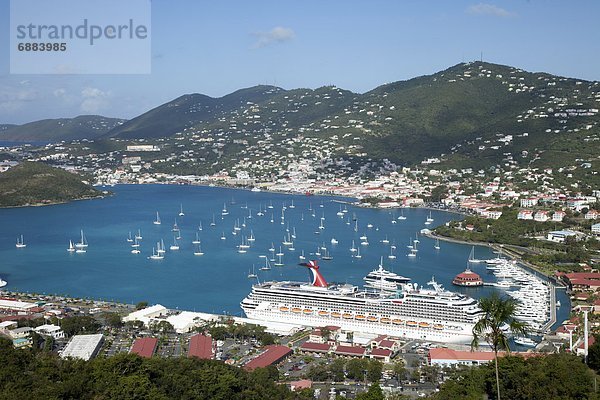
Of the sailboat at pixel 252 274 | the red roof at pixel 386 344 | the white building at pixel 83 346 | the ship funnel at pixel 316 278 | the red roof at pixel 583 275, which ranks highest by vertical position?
the ship funnel at pixel 316 278

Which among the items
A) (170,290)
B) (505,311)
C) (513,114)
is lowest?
(170,290)

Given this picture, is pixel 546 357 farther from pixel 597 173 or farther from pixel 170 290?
pixel 597 173

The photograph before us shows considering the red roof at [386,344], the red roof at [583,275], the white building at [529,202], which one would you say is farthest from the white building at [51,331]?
the white building at [529,202]

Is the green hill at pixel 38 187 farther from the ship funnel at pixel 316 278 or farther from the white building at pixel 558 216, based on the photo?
the ship funnel at pixel 316 278

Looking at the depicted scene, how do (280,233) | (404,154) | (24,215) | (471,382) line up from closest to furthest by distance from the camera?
(471,382)
(280,233)
(24,215)
(404,154)

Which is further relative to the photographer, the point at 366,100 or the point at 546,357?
the point at 366,100

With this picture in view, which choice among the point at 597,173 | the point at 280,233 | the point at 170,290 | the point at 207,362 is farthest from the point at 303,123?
the point at 207,362

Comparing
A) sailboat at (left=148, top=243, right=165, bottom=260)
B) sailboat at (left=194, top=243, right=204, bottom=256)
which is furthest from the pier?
sailboat at (left=148, top=243, right=165, bottom=260)
